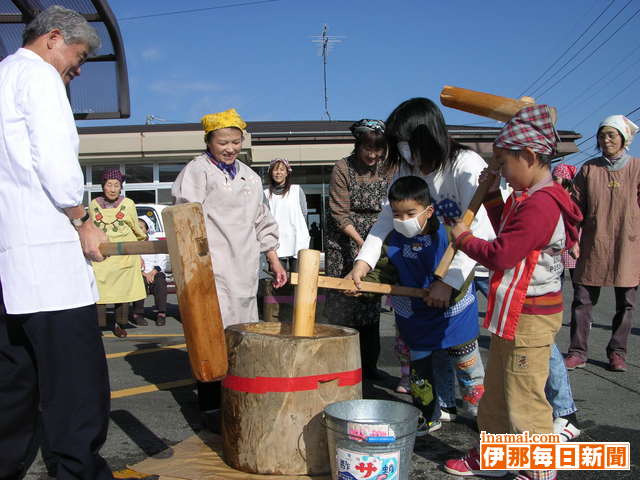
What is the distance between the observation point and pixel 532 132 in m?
2.71

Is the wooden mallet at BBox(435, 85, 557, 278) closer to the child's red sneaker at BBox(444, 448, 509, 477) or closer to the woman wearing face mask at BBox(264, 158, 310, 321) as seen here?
the child's red sneaker at BBox(444, 448, 509, 477)

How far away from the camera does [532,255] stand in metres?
2.69

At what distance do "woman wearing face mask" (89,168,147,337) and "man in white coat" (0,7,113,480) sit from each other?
186 inches

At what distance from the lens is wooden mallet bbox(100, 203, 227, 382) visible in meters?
2.48

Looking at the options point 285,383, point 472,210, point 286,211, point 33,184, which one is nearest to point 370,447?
point 285,383

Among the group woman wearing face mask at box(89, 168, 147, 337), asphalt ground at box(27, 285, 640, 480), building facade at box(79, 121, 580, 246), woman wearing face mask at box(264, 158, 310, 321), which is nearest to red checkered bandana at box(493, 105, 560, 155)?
asphalt ground at box(27, 285, 640, 480)

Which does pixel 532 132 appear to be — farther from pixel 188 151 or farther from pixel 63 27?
pixel 188 151

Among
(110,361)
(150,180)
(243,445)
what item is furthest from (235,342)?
(150,180)

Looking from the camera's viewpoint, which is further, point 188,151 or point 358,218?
point 188,151

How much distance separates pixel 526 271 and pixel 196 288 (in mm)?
1439

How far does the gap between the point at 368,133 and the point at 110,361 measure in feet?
10.8

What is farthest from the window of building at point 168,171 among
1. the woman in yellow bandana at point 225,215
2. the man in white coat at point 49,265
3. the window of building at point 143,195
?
the man in white coat at point 49,265

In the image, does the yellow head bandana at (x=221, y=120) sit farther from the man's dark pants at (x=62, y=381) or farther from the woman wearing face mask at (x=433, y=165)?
the man's dark pants at (x=62, y=381)

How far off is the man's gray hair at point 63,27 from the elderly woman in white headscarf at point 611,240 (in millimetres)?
4141
